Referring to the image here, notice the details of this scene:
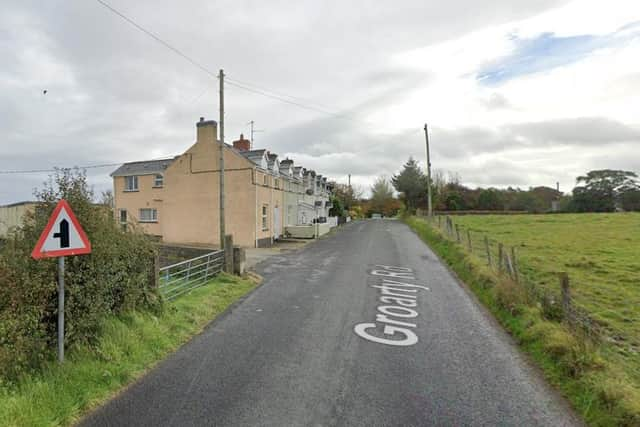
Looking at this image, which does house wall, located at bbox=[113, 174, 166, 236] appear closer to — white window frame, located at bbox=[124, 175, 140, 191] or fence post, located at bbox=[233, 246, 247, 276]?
white window frame, located at bbox=[124, 175, 140, 191]

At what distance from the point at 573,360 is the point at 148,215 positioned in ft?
90.9

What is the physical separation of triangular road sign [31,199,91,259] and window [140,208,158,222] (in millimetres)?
23469

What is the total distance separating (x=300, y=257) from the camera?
16547mm

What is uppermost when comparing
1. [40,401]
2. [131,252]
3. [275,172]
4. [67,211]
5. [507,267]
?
[275,172]

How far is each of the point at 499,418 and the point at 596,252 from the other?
1602 cm

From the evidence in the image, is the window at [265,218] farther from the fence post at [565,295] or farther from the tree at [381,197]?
the tree at [381,197]

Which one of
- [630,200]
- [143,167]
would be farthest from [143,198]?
[630,200]

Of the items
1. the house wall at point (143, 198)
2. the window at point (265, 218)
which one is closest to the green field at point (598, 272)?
the window at point (265, 218)

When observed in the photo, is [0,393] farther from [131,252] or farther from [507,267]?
[507,267]

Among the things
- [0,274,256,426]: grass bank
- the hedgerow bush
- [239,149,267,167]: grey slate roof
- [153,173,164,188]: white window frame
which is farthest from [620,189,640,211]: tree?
the hedgerow bush

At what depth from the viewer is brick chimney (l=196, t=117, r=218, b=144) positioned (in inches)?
883

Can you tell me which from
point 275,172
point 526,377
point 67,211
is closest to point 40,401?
point 67,211

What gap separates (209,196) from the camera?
75.6 feet

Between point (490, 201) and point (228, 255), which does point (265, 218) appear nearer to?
point (228, 255)
